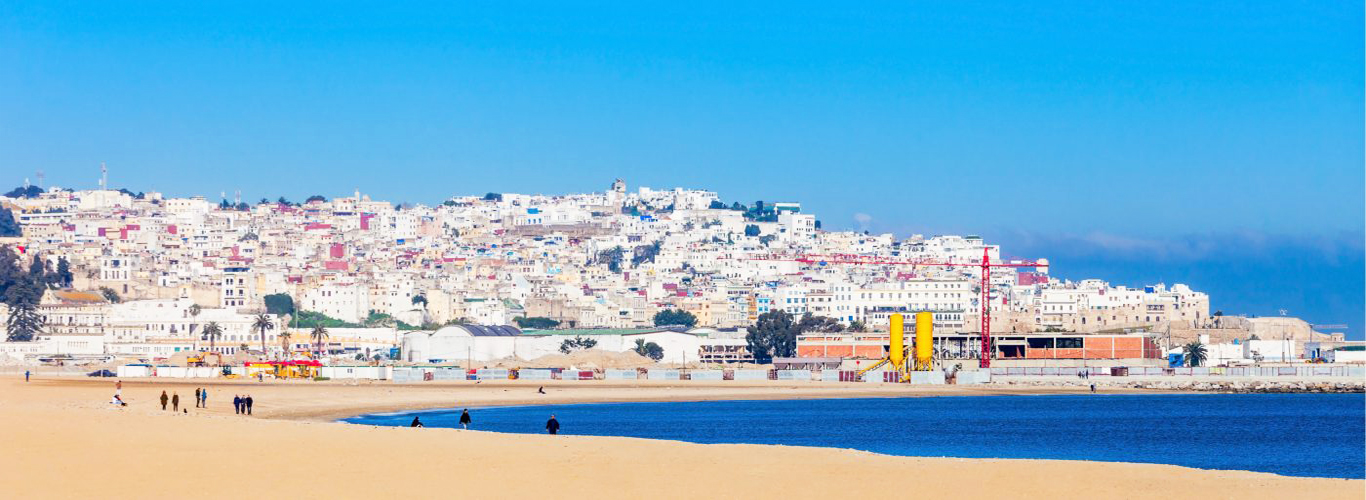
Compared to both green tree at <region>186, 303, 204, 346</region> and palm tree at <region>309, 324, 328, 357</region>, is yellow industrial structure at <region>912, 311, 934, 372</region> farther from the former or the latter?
green tree at <region>186, 303, 204, 346</region>

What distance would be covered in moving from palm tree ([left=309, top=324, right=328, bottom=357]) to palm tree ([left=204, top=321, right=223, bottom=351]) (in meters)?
6.75

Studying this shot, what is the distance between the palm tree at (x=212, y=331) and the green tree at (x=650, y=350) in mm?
29170

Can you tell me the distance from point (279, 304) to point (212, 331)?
44.2m

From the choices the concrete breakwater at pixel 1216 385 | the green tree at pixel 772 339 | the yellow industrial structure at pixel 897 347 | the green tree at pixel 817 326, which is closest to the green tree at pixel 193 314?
the green tree at pixel 772 339

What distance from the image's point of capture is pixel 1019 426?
176ft

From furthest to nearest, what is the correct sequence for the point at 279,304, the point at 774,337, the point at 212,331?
the point at 279,304
the point at 212,331
the point at 774,337

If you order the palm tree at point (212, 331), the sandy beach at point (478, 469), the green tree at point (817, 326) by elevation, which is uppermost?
the green tree at point (817, 326)

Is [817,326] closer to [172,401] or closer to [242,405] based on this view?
[172,401]

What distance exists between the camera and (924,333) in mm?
90188

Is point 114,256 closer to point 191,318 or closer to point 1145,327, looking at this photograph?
point 191,318

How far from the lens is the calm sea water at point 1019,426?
4153 centimetres

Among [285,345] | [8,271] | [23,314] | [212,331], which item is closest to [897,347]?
[285,345]

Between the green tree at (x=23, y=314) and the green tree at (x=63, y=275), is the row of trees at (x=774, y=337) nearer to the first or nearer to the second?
the green tree at (x=23, y=314)

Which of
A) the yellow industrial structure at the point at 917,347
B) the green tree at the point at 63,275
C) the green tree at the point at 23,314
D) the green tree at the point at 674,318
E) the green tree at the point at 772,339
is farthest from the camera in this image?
the green tree at the point at 63,275
